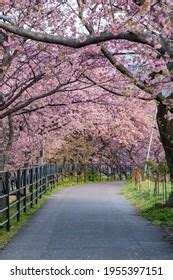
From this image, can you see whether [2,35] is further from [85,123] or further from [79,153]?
[79,153]

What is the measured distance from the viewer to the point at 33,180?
20.1 metres

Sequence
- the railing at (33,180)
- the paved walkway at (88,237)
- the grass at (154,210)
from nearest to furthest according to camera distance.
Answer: the paved walkway at (88,237) < the railing at (33,180) < the grass at (154,210)

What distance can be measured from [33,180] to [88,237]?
26.8 feet

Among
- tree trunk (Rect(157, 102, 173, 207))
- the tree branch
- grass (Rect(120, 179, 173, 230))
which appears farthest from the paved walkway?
the tree branch

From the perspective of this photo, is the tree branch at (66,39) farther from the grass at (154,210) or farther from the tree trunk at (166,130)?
the tree trunk at (166,130)

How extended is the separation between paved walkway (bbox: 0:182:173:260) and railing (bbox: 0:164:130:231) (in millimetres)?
636

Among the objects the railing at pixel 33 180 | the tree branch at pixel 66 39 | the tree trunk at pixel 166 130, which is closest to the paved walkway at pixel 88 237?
the railing at pixel 33 180

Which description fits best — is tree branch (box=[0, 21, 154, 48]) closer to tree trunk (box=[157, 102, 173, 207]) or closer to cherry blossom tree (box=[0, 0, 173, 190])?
cherry blossom tree (box=[0, 0, 173, 190])

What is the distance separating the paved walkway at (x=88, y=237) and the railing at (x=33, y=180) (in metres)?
0.64

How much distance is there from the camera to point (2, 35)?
14391mm

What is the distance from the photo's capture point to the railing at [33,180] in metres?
13.7

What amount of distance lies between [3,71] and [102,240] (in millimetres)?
4871

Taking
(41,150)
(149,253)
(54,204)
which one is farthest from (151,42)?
(41,150)

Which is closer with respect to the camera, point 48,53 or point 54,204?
point 48,53
